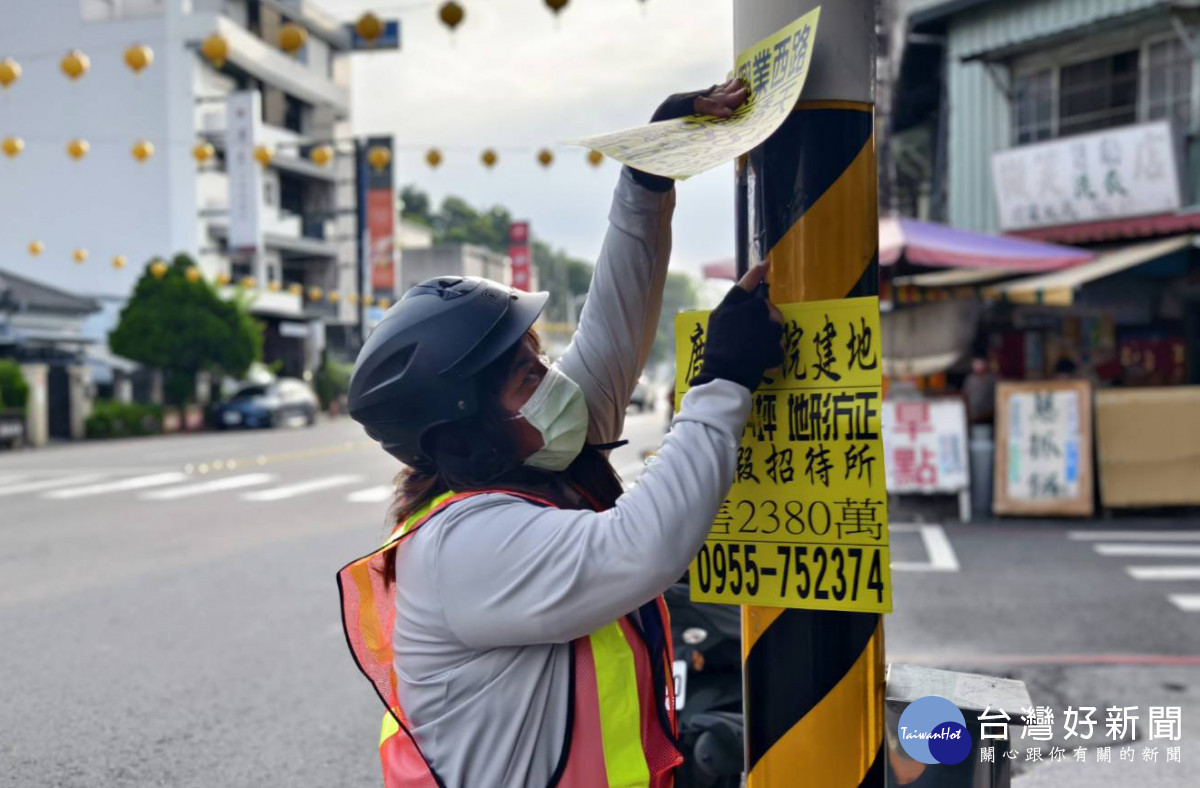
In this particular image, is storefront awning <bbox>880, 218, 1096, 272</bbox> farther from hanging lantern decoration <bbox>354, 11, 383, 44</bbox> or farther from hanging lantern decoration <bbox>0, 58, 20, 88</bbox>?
hanging lantern decoration <bbox>0, 58, 20, 88</bbox>

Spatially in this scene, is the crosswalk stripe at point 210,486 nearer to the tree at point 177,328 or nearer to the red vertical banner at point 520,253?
the tree at point 177,328

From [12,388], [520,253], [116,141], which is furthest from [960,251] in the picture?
[520,253]

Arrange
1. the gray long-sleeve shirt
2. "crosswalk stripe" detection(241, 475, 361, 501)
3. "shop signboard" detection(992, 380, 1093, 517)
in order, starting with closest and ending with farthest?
the gray long-sleeve shirt
"shop signboard" detection(992, 380, 1093, 517)
"crosswalk stripe" detection(241, 475, 361, 501)

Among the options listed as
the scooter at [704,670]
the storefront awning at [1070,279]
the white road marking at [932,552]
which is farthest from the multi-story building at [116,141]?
the scooter at [704,670]

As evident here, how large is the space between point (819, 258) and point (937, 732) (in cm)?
84

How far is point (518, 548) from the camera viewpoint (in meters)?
1.63

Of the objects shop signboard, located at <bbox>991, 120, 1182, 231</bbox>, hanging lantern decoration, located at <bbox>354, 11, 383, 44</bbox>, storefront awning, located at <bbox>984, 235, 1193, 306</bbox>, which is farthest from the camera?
shop signboard, located at <bbox>991, 120, 1182, 231</bbox>

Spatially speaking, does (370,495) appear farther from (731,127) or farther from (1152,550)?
(731,127)

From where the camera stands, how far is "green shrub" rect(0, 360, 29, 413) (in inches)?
957

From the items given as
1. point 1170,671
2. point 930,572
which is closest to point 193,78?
point 930,572

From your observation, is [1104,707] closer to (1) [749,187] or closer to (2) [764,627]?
(2) [764,627]

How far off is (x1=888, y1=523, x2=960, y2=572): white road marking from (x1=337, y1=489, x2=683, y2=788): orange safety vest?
6542 mm

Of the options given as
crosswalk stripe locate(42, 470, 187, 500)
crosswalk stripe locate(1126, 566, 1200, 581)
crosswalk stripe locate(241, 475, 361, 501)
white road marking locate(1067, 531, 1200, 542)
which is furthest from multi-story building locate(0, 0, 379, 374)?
crosswalk stripe locate(1126, 566, 1200, 581)

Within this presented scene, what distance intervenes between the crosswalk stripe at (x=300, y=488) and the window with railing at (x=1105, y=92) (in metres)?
11.0
